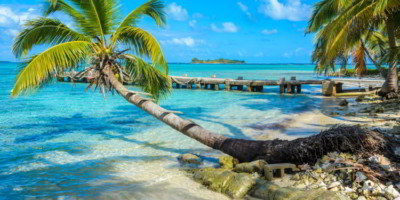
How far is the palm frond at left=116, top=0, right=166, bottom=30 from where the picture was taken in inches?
341

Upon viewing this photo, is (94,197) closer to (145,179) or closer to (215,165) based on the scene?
(145,179)

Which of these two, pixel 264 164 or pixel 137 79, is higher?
pixel 137 79

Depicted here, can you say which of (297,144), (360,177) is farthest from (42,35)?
(360,177)

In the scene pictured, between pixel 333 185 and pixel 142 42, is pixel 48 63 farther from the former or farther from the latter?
pixel 333 185

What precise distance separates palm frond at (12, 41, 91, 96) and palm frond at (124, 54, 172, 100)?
4.56 feet

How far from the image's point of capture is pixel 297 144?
6234 millimetres

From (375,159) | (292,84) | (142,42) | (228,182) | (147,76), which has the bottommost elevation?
(228,182)

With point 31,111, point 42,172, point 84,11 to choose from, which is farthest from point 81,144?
point 31,111

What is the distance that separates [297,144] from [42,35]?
659 centimetres

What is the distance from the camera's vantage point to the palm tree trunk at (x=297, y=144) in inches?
232

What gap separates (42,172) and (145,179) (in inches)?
103

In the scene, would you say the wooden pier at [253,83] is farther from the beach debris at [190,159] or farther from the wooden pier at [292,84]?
the beach debris at [190,159]

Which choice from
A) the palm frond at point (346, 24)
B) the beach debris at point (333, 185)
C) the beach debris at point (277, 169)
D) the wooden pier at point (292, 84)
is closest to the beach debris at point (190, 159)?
the beach debris at point (277, 169)

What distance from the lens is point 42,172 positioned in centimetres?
749
